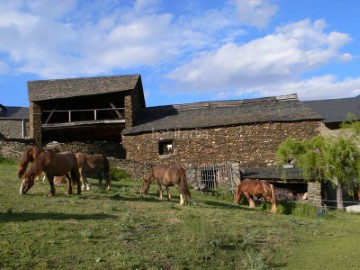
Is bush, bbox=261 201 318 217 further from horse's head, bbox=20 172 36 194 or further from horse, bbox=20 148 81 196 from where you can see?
horse's head, bbox=20 172 36 194

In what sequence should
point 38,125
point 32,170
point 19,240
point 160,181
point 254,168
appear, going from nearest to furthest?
point 19,240 → point 32,170 → point 160,181 → point 254,168 → point 38,125

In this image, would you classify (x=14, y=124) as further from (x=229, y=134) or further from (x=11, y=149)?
(x=229, y=134)

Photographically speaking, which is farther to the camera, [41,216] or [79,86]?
[79,86]

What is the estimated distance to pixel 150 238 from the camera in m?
10.9

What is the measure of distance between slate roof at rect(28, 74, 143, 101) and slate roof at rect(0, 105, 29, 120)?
63.7 feet

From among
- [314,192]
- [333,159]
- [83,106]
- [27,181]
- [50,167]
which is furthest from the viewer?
[83,106]

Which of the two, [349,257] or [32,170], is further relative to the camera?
[32,170]

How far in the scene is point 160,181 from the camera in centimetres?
1798

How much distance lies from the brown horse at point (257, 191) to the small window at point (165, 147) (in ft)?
40.2

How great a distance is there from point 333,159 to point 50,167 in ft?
50.1

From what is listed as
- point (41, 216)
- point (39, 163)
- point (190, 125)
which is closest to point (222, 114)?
point (190, 125)

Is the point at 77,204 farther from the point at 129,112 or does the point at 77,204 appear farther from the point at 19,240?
the point at 129,112

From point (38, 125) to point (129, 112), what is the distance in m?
6.96

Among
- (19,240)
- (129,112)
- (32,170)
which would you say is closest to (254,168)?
(129,112)
